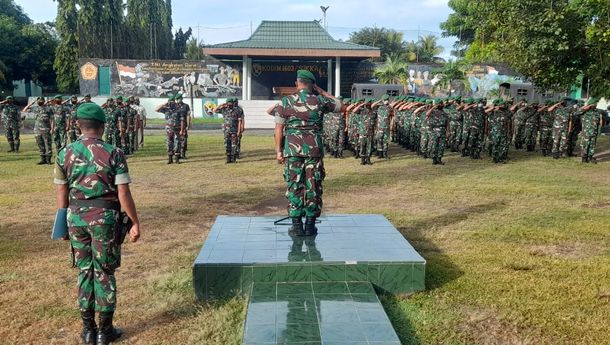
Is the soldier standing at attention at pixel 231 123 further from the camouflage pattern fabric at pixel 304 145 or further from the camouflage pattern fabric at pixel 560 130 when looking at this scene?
→ the camouflage pattern fabric at pixel 560 130

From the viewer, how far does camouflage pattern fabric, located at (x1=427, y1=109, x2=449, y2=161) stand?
12.3 meters

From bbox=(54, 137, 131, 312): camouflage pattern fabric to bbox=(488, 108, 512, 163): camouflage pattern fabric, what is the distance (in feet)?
36.9

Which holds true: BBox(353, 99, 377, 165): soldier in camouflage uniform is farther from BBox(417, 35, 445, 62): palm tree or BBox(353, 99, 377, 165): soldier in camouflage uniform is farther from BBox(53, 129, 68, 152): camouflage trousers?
BBox(417, 35, 445, 62): palm tree

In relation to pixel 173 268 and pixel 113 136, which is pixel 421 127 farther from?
pixel 173 268

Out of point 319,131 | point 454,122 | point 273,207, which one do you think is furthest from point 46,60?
point 319,131

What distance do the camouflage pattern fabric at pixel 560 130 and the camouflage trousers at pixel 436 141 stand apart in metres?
3.39

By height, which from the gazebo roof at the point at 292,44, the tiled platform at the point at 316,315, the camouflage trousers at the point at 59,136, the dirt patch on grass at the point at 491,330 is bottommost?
the dirt patch on grass at the point at 491,330

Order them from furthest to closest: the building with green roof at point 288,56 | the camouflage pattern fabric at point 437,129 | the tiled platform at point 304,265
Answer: the building with green roof at point 288,56
the camouflage pattern fabric at point 437,129
the tiled platform at point 304,265

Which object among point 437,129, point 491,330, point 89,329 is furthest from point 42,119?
point 491,330

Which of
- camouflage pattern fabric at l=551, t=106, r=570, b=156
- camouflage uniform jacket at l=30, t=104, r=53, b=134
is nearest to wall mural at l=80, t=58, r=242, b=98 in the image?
camouflage uniform jacket at l=30, t=104, r=53, b=134

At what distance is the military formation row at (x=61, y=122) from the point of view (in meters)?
12.5

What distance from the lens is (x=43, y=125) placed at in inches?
488

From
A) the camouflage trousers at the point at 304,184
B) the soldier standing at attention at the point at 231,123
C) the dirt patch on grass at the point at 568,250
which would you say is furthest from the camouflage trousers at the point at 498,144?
the camouflage trousers at the point at 304,184

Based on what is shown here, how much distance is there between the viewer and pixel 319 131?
516 centimetres
